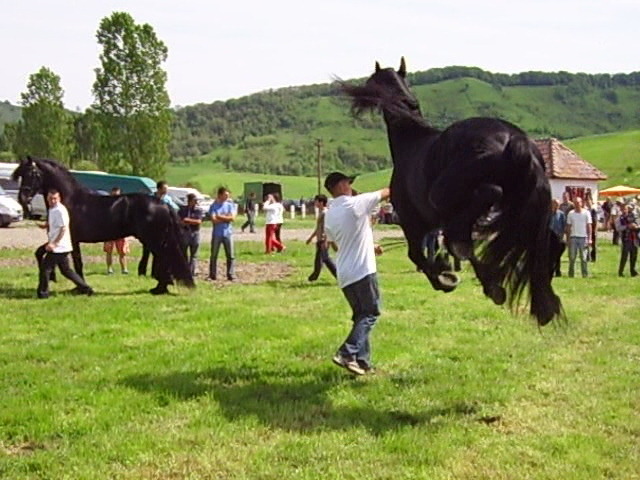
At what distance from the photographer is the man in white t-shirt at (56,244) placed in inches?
570

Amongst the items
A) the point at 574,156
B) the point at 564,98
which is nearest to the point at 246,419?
the point at 574,156

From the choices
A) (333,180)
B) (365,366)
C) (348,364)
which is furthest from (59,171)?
(348,364)

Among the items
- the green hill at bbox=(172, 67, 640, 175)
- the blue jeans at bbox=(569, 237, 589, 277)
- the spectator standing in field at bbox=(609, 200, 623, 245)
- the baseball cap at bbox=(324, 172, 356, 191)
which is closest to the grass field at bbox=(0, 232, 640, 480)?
the baseball cap at bbox=(324, 172, 356, 191)

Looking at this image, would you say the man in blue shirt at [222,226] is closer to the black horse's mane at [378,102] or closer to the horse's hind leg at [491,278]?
the black horse's mane at [378,102]

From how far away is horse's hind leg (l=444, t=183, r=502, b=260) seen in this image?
6.72 m

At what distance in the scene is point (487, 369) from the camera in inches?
353

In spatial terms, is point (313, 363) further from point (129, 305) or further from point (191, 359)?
point (129, 305)

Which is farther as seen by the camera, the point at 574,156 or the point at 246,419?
the point at 574,156

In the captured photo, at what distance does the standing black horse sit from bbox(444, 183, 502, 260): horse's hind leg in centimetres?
909

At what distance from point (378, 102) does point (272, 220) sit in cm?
1718

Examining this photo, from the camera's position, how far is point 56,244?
14430 millimetres

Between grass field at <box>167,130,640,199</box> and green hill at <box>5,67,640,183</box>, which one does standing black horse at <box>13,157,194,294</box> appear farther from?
green hill at <box>5,67,640,183</box>

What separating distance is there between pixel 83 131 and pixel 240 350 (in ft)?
273

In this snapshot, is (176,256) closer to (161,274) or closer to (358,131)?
(161,274)
